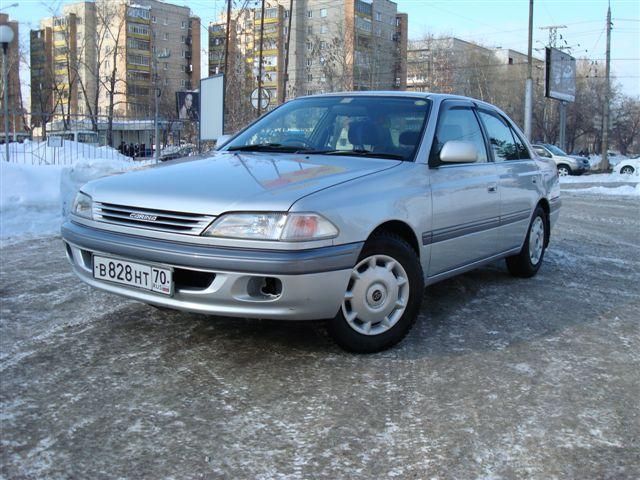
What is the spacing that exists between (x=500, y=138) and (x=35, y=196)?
250 inches

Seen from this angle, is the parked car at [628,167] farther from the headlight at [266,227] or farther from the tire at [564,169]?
the headlight at [266,227]

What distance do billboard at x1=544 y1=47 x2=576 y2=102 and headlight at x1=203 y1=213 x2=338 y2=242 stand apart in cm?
3501

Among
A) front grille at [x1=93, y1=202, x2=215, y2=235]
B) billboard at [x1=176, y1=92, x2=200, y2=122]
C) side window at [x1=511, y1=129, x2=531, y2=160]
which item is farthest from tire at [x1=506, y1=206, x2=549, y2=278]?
billboard at [x1=176, y1=92, x2=200, y2=122]

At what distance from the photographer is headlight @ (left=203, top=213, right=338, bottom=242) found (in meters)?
3.10

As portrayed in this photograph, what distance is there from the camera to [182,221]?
127 inches

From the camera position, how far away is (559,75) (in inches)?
1438

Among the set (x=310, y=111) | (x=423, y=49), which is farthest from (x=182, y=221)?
(x=423, y=49)

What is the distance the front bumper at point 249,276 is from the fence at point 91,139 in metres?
14.1

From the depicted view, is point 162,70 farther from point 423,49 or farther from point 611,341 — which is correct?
point 611,341

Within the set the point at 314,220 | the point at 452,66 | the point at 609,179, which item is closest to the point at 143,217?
the point at 314,220

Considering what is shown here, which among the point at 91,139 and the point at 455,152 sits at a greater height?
the point at 91,139

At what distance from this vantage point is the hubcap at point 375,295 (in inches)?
135

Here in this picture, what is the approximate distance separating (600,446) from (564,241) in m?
5.95

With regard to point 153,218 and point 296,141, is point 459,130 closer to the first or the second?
point 296,141
